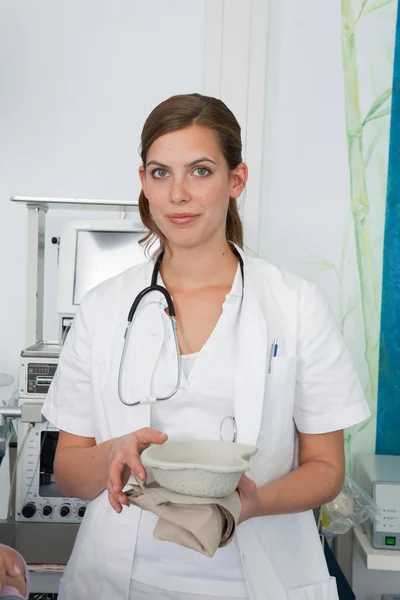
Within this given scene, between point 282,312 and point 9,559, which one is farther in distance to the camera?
point 282,312

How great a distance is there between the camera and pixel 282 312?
126 centimetres

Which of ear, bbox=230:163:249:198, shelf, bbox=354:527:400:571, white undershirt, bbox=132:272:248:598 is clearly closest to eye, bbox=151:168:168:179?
ear, bbox=230:163:249:198

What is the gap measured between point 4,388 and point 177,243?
1.40 m

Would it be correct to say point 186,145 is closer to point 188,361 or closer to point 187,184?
point 187,184

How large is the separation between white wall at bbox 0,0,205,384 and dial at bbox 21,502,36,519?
851 mm

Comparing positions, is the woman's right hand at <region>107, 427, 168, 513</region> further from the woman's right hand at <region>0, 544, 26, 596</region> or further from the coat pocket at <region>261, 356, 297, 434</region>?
the coat pocket at <region>261, 356, 297, 434</region>

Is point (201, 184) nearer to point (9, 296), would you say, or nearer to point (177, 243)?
point (177, 243)

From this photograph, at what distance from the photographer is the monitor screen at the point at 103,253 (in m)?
1.98

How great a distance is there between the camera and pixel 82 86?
233cm

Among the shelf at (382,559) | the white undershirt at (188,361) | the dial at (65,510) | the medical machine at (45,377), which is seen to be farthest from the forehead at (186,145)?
the shelf at (382,559)

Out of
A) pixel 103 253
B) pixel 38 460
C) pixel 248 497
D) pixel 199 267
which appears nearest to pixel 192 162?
pixel 199 267

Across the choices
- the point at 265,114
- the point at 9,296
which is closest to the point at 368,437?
the point at 265,114

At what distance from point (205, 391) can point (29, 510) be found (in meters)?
0.89

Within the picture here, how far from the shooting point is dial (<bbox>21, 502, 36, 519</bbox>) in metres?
1.81
